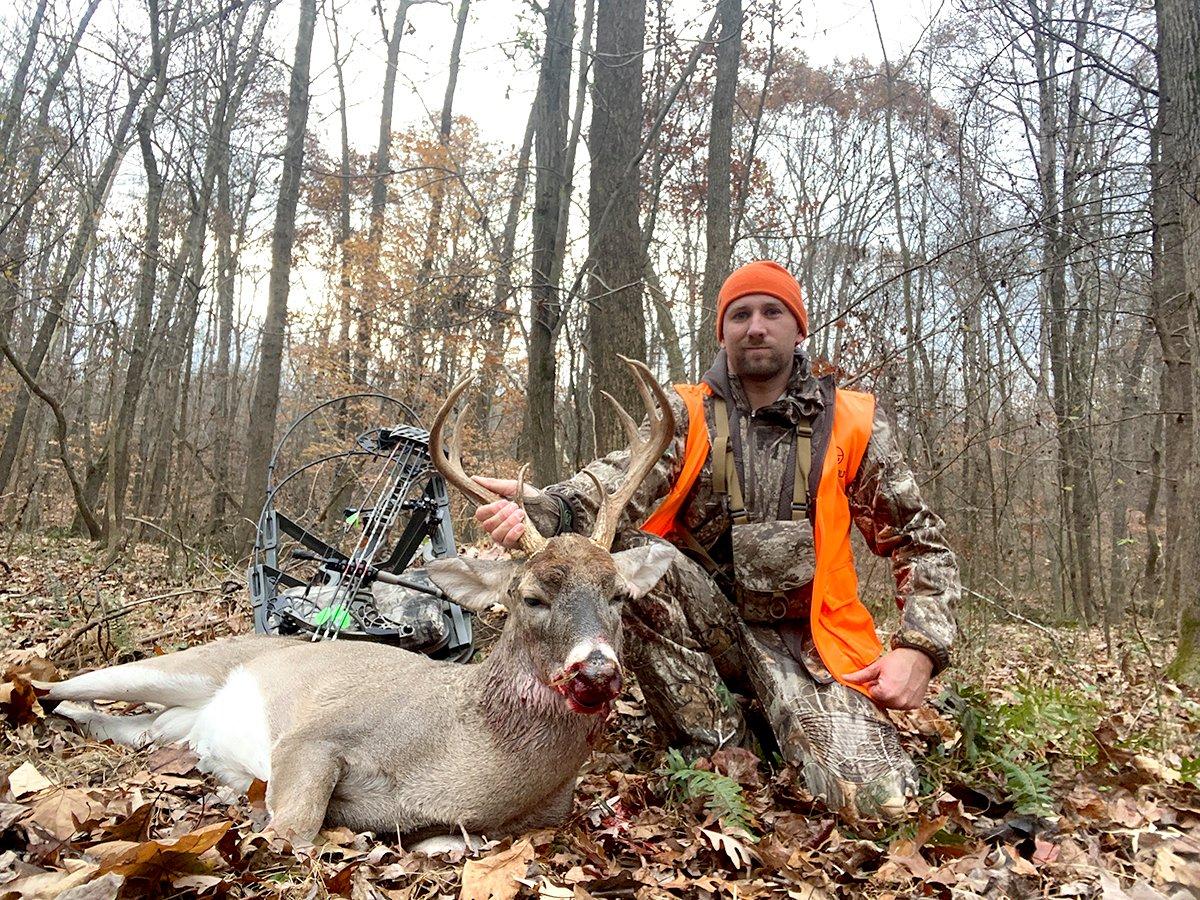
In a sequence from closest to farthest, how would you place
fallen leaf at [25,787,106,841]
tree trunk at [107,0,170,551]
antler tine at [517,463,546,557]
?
fallen leaf at [25,787,106,841], antler tine at [517,463,546,557], tree trunk at [107,0,170,551]

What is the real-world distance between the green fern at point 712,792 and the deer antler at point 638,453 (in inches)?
38.2

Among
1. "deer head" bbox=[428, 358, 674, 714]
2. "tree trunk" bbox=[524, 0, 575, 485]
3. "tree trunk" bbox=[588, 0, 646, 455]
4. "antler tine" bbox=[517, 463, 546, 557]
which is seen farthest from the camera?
"tree trunk" bbox=[524, 0, 575, 485]

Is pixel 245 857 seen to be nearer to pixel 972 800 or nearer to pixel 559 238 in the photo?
pixel 972 800

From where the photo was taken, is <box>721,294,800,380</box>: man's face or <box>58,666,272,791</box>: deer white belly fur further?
<box>721,294,800,380</box>: man's face

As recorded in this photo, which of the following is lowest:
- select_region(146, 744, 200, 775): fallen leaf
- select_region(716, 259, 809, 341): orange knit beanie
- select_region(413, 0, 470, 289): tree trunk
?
select_region(146, 744, 200, 775): fallen leaf

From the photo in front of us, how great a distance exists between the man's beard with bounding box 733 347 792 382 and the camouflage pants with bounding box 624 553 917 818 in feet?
3.19

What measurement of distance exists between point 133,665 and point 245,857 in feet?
6.37

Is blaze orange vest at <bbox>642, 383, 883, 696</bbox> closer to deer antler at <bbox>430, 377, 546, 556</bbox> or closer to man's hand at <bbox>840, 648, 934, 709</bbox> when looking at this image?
man's hand at <bbox>840, 648, 934, 709</bbox>

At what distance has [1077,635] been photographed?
8312mm

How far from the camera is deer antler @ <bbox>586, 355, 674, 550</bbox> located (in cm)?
350

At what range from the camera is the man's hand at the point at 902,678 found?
3635 millimetres

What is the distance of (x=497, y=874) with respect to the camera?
267 cm

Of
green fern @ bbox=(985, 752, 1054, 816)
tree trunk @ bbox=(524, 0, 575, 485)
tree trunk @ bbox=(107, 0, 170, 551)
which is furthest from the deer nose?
tree trunk @ bbox=(107, 0, 170, 551)

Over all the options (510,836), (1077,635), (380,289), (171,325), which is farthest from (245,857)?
(380,289)
